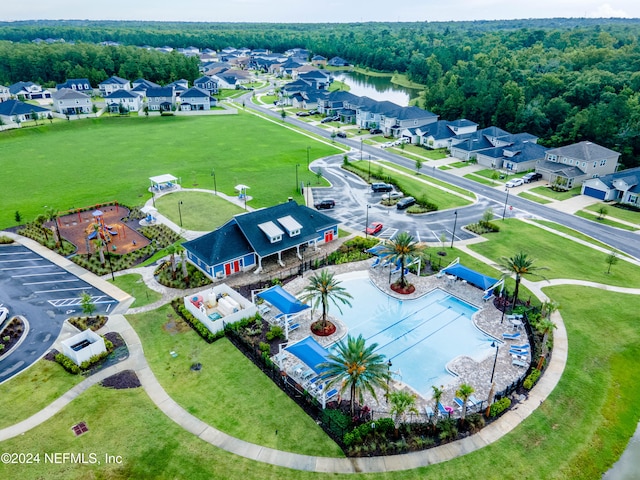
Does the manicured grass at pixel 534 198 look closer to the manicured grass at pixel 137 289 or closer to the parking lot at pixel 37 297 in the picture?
the manicured grass at pixel 137 289

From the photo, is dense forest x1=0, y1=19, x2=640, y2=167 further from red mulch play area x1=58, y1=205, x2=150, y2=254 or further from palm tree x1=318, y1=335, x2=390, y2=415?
red mulch play area x1=58, y1=205, x2=150, y2=254

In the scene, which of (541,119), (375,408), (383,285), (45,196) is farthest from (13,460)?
(541,119)

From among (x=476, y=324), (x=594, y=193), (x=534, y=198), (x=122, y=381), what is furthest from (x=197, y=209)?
(x=594, y=193)

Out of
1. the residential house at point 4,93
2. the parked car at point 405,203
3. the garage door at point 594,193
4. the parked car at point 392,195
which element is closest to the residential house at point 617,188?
the garage door at point 594,193

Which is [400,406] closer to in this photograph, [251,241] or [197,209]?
[251,241]

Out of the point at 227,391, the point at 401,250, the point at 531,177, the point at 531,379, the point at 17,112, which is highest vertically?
the point at 17,112

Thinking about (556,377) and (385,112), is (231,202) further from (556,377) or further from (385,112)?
(385,112)

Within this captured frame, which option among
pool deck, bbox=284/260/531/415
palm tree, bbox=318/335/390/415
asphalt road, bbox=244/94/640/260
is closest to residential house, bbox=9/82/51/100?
asphalt road, bbox=244/94/640/260
